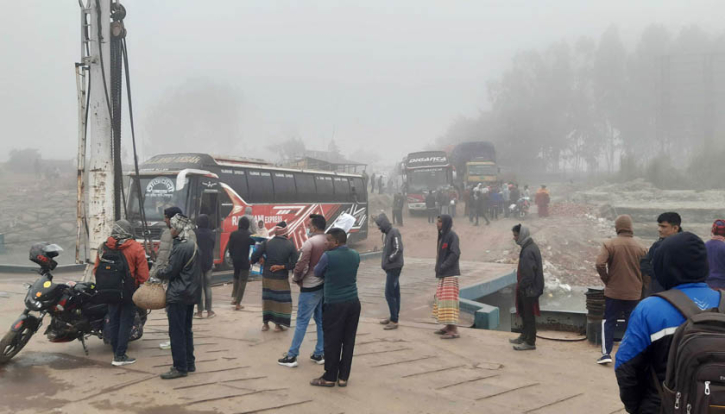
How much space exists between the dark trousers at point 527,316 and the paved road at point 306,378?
24cm

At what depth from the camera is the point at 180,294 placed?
5.36 meters

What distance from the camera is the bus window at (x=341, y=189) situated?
69.2 feet

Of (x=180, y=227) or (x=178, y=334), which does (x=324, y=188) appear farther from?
(x=178, y=334)

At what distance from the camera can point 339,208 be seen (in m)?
21.0

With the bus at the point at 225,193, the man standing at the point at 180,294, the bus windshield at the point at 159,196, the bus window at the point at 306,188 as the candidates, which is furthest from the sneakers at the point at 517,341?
the bus window at the point at 306,188

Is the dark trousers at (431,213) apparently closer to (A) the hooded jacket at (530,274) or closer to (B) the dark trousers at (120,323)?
(A) the hooded jacket at (530,274)

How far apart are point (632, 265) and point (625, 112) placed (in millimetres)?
70609

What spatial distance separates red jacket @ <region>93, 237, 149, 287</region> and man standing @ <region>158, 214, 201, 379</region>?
65 cm

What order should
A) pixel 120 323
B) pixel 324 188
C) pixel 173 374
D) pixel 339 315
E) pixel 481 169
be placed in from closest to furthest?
pixel 339 315
pixel 173 374
pixel 120 323
pixel 324 188
pixel 481 169

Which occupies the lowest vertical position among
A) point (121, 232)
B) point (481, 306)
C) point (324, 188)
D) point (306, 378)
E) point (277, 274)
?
A: point (481, 306)

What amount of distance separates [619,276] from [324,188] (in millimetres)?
14818

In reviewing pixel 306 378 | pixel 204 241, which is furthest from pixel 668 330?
pixel 204 241

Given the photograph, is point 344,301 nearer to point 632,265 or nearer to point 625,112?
point 632,265

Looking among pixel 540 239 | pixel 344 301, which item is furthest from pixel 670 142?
pixel 344 301
